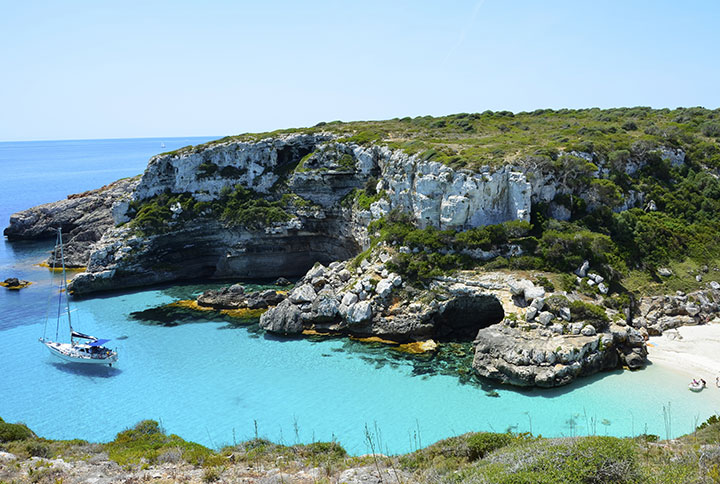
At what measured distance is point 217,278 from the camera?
49.7 metres

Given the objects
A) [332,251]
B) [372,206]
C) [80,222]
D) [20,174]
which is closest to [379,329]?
[372,206]

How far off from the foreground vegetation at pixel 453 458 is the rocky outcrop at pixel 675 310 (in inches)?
574

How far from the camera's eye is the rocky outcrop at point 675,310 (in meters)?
29.1

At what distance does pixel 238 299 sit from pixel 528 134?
115 feet

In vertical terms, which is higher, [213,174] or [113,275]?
[213,174]

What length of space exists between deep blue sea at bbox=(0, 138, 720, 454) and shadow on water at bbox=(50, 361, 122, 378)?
128mm

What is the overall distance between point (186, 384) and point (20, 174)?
175 metres

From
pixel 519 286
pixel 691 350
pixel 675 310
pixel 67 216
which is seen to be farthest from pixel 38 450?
pixel 67 216

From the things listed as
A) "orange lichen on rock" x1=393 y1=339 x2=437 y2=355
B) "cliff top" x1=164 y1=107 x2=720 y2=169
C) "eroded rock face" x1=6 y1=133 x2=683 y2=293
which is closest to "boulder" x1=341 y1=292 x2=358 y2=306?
"orange lichen on rock" x1=393 y1=339 x2=437 y2=355

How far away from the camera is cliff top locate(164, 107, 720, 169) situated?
127ft

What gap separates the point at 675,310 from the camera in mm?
30234

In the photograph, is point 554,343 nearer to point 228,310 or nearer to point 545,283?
point 545,283

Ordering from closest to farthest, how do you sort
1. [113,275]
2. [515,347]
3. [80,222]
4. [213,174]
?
[515,347]
[113,275]
[213,174]
[80,222]

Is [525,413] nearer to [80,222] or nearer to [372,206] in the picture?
[372,206]
